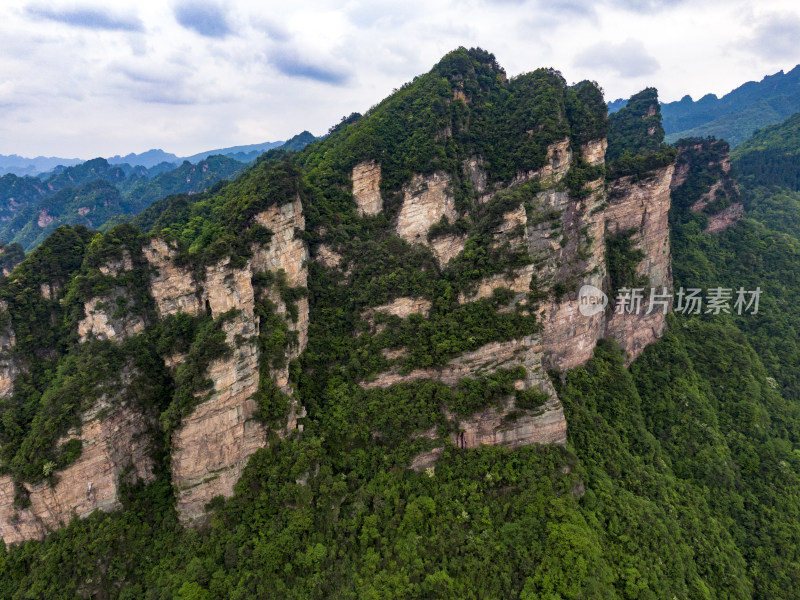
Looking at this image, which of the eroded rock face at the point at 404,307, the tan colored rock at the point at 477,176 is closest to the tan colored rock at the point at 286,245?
the eroded rock face at the point at 404,307

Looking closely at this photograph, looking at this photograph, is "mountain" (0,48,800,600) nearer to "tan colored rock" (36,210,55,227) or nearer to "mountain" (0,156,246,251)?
"mountain" (0,156,246,251)

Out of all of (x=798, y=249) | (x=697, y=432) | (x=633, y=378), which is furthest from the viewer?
(x=798, y=249)

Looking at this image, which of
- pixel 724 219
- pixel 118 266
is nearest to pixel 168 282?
pixel 118 266

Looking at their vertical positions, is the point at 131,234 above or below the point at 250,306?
above

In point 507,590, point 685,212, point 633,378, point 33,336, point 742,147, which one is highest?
point 742,147

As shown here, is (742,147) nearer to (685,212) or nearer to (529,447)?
(685,212)

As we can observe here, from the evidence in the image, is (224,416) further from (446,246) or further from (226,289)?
(446,246)

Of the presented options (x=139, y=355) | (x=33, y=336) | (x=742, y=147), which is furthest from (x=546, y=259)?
(x=742, y=147)
